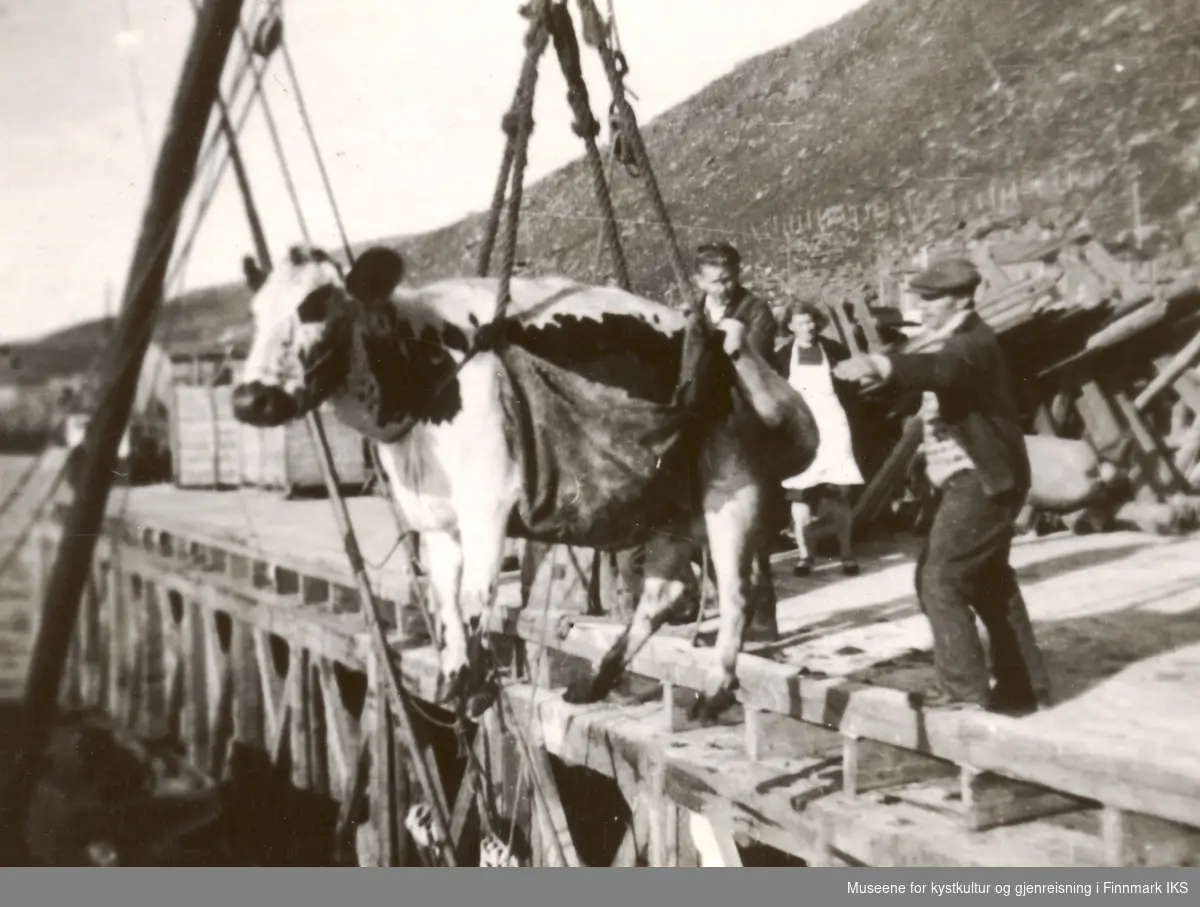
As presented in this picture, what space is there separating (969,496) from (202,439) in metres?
8.35

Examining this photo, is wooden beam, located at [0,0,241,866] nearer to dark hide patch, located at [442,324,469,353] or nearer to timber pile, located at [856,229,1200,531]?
dark hide patch, located at [442,324,469,353]

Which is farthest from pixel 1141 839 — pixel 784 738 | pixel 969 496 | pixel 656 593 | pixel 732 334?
pixel 732 334

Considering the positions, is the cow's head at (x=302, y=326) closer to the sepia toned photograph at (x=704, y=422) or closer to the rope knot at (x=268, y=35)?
the sepia toned photograph at (x=704, y=422)

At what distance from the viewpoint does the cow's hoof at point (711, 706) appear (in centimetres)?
332

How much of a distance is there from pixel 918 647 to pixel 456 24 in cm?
261

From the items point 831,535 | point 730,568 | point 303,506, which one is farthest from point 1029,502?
point 303,506

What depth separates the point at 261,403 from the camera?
105 inches

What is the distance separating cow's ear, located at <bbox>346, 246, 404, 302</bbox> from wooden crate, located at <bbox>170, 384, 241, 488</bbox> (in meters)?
7.26

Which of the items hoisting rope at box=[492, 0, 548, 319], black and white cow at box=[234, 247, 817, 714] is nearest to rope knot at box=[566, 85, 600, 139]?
hoisting rope at box=[492, 0, 548, 319]

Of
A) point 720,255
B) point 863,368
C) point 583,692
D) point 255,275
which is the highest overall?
point 255,275

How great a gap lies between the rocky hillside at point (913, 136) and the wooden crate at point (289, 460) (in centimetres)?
473

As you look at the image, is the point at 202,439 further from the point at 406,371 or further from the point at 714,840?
the point at 714,840
